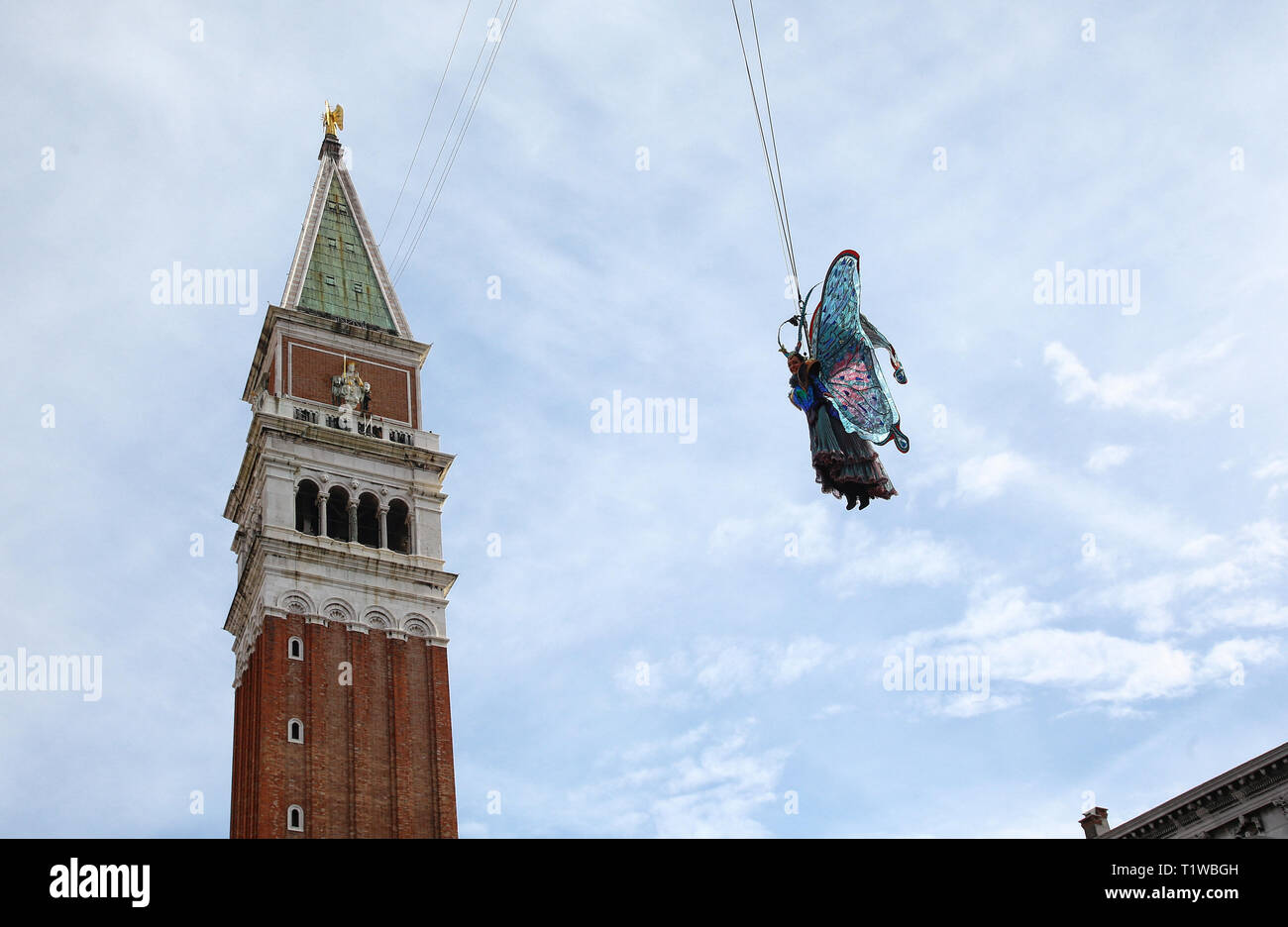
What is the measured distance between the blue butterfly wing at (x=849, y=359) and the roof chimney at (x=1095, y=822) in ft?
98.8

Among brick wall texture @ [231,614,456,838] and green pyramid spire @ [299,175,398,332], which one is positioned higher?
green pyramid spire @ [299,175,398,332]

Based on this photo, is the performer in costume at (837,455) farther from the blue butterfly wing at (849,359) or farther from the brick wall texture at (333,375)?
the brick wall texture at (333,375)

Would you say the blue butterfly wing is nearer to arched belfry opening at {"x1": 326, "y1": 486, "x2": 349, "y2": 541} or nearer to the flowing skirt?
the flowing skirt

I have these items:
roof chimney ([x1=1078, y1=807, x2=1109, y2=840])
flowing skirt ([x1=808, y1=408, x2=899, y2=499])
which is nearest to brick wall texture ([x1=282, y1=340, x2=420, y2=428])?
roof chimney ([x1=1078, y1=807, x2=1109, y2=840])

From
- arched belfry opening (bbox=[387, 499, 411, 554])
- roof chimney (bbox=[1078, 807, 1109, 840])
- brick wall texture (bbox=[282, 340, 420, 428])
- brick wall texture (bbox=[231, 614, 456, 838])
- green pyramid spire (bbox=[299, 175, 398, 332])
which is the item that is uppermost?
green pyramid spire (bbox=[299, 175, 398, 332])

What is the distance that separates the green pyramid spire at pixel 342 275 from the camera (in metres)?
90.8

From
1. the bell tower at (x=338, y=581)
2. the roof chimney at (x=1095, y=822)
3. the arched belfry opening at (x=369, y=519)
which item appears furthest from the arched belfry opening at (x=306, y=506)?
the roof chimney at (x=1095, y=822)

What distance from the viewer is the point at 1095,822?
69.2 meters

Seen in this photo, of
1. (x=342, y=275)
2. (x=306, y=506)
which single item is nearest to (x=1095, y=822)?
(x=306, y=506)

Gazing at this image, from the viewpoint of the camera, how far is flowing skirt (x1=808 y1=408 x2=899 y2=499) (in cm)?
4531

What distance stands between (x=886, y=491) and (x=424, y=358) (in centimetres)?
4928

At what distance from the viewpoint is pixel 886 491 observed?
151 ft

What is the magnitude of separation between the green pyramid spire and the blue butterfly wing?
4700cm

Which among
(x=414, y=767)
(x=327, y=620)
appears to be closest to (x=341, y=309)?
(x=327, y=620)
